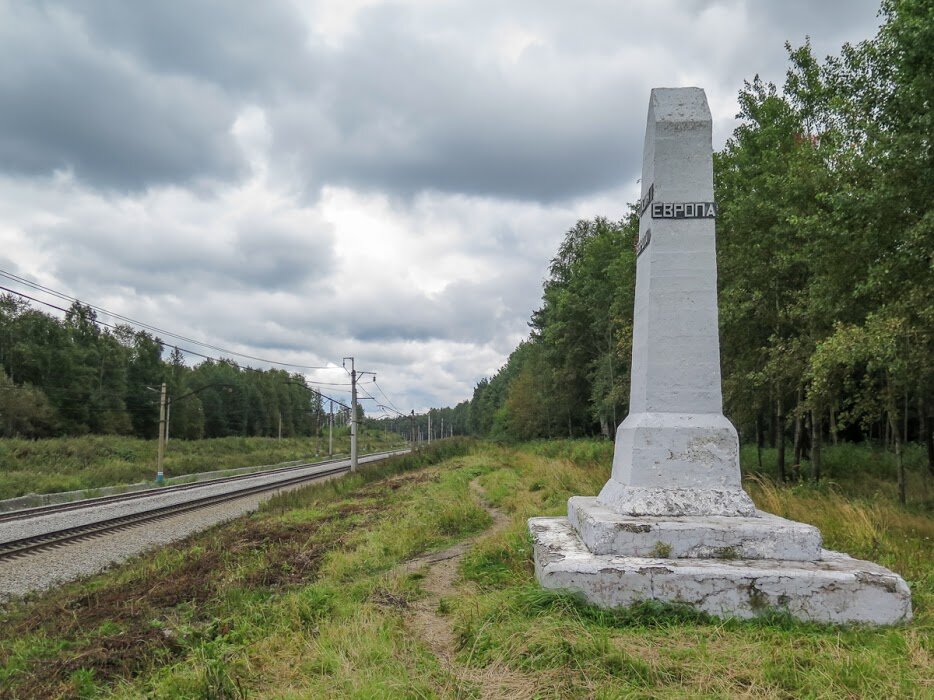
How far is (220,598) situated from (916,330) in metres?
10.8

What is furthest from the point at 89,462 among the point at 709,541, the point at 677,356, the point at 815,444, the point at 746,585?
the point at 746,585

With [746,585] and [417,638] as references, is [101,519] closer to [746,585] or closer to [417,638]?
[417,638]

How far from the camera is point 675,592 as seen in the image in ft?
13.3

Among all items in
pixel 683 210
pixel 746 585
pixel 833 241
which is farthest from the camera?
pixel 833 241

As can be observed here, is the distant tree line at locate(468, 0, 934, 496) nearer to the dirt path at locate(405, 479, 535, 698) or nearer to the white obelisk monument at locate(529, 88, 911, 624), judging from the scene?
the white obelisk monument at locate(529, 88, 911, 624)

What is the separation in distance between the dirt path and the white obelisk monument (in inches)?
34.8

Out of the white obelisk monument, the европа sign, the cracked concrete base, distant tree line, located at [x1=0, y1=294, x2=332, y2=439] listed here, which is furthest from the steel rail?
the европа sign

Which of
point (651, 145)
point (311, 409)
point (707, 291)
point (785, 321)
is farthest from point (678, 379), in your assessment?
point (311, 409)

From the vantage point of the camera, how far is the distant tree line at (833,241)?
362 inches

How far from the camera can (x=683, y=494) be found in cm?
500

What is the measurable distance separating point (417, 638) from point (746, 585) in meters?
2.30

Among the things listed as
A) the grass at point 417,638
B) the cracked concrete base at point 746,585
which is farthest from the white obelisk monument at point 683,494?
the grass at point 417,638

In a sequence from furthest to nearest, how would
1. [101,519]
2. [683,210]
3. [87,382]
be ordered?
1. [87,382]
2. [101,519]
3. [683,210]

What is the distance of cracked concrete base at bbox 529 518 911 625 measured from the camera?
154 inches
